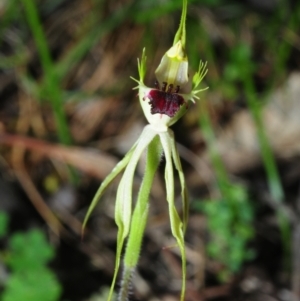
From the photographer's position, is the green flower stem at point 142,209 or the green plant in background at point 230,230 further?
the green plant in background at point 230,230

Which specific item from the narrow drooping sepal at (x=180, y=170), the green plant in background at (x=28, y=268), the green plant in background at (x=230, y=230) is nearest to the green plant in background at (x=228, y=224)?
the green plant in background at (x=230, y=230)

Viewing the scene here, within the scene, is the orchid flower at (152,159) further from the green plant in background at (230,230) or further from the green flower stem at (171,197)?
the green plant in background at (230,230)

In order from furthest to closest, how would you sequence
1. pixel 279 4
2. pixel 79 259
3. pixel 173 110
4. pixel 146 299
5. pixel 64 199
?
1. pixel 279 4
2. pixel 64 199
3. pixel 79 259
4. pixel 146 299
5. pixel 173 110

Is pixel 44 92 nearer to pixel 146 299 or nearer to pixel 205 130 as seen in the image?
pixel 205 130

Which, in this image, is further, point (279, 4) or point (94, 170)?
point (279, 4)

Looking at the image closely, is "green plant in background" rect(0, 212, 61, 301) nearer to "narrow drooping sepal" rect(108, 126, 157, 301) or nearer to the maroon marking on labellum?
"narrow drooping sepal" rect(108, 126, 157, 301)

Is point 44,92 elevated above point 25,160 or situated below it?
above

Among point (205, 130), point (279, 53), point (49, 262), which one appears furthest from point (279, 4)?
point (49, 262)
